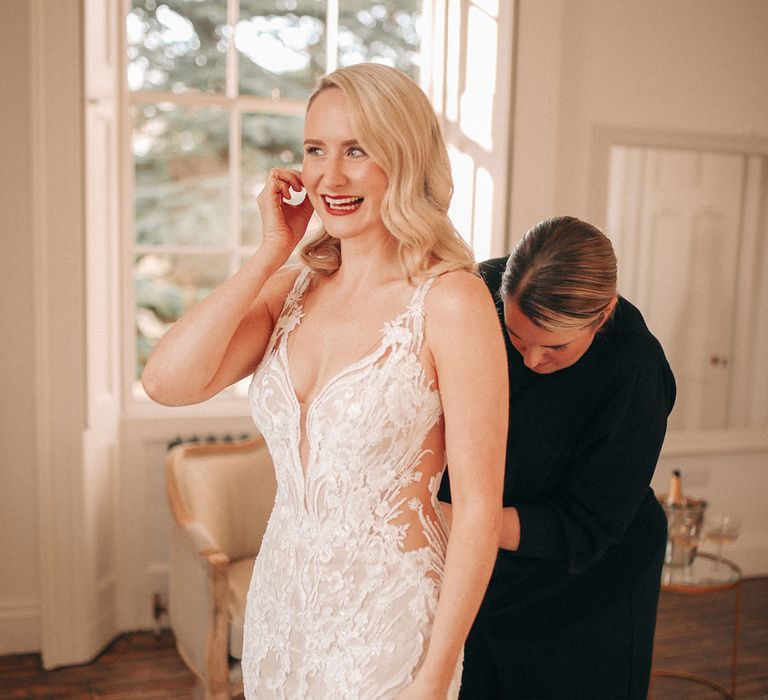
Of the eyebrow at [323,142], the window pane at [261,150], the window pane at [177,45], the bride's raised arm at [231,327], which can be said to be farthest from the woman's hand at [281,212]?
the window pane at [177,45]

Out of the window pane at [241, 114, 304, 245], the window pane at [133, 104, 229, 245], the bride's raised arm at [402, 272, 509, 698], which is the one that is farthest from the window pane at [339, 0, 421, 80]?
the bride's raised arm at [402, 272, 509, 698]

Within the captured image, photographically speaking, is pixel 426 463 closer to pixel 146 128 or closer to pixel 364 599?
pixel 364 599

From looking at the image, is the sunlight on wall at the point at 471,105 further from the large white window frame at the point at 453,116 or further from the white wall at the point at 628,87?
the white wall at the point at 628,87

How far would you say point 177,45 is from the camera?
358 cm

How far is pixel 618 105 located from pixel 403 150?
287 cm

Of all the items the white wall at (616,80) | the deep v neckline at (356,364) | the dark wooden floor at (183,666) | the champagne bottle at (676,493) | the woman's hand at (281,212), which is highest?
the white wall at (616,80)

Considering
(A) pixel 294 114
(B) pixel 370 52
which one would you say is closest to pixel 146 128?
(A) pixel 294 114

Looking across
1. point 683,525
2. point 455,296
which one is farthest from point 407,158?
point 683,525

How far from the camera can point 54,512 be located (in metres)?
3.12

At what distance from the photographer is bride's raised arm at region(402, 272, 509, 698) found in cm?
127

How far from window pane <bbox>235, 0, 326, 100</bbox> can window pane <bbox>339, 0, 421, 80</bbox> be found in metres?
0.11

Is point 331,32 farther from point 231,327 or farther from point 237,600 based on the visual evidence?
point 231,327

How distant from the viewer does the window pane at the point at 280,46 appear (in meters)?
3.66

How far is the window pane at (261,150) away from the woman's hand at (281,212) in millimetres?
2221
